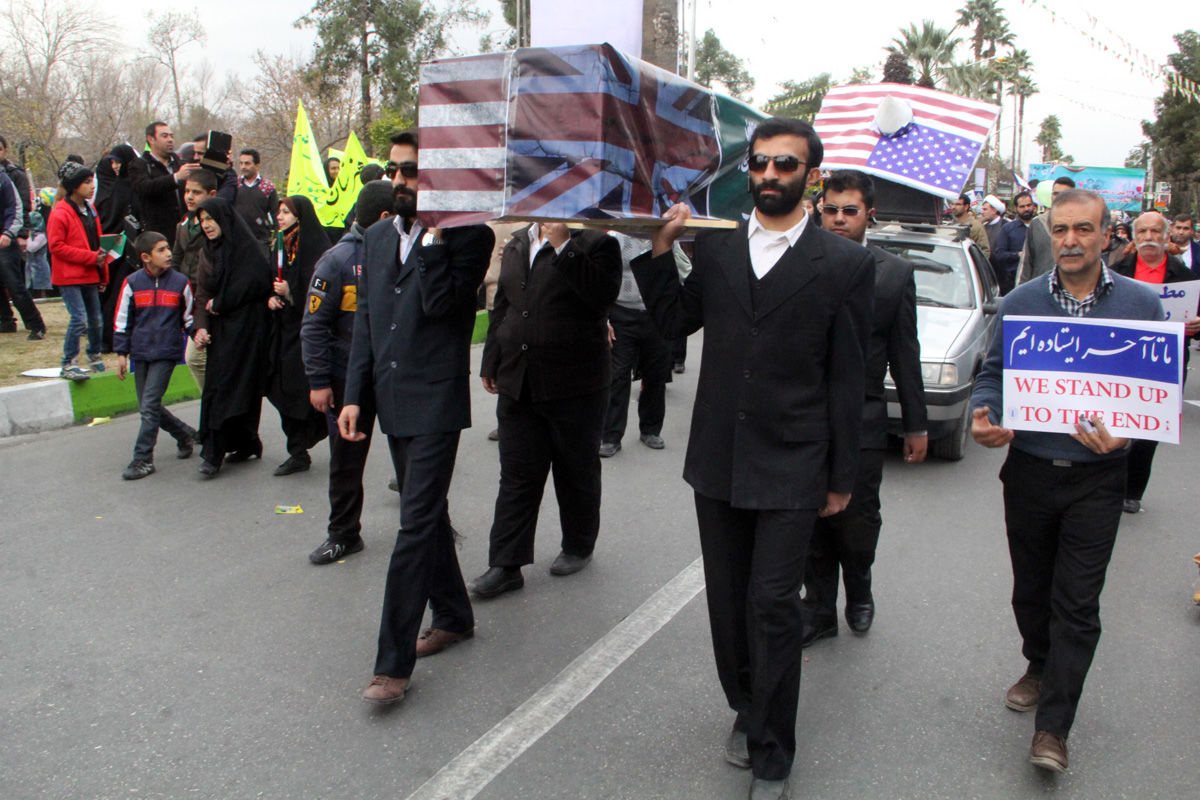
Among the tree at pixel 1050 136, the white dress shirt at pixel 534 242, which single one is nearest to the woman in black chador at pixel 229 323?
the white dress shirt at pixel 534 242

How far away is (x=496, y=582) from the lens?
461 cm

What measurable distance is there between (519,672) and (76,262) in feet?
22.7

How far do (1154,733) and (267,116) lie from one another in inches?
1273

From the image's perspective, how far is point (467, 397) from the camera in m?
3.81

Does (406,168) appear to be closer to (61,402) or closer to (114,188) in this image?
(61,402)

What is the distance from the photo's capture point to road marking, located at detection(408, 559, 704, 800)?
3068 millimetres

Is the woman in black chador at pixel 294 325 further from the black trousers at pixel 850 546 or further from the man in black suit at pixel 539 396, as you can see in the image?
the black trousers at pixel 850 546

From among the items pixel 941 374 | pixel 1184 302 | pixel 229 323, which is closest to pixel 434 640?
pixel 229 323

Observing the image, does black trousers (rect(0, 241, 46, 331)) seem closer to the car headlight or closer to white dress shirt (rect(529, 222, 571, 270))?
white dress shirt (rect(529, 222, 571, 270))

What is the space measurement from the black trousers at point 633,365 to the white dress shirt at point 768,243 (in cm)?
413

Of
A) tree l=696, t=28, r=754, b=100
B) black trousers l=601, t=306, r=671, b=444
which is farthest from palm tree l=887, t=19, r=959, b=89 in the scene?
black trousers l=601, t=306, r=671, b=444

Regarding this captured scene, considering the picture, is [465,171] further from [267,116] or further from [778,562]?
[267,116]

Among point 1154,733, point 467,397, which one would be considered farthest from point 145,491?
point 1154,733

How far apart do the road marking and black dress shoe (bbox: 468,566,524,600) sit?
62 centimetres
